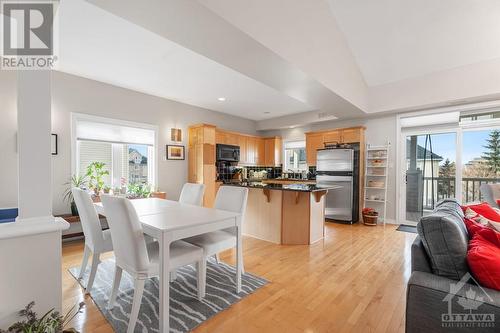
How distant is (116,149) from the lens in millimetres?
4508

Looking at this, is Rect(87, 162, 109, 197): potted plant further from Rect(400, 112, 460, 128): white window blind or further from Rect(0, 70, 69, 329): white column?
Rect(400, 112, 460, 128): white window blind

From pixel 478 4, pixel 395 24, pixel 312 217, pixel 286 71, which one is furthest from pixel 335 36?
pixel 312 217

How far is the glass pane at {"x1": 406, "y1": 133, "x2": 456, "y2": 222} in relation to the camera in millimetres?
4496

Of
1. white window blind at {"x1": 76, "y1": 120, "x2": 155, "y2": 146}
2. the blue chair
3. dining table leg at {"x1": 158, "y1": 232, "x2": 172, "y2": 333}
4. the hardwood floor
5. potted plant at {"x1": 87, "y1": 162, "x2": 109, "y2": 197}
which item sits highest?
white window blind at {"x1": 76, "y1": 120, "x2": 155, "y2": 146}

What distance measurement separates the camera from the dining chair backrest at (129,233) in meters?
1.67

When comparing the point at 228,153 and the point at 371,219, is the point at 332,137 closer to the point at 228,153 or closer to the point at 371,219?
the point at 371,219

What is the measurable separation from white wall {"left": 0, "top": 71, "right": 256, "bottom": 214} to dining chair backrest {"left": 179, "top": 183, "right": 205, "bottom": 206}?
1.87 metres

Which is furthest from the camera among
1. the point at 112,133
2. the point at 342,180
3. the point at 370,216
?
the point at 342,180

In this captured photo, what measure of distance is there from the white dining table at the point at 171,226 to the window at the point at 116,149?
199 cm

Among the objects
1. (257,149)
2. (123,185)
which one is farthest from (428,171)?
(123,185)

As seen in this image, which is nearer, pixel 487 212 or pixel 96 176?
pixel 487 212

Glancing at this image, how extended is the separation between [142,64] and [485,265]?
4.15m

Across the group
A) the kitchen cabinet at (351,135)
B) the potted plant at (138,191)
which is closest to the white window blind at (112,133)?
the potted plant at (138,191)

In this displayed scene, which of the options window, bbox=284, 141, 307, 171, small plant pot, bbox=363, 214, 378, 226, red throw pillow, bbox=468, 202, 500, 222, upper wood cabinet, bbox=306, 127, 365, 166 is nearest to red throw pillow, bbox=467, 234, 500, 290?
red throw pillow, bbox=468, 202, 500, 222
